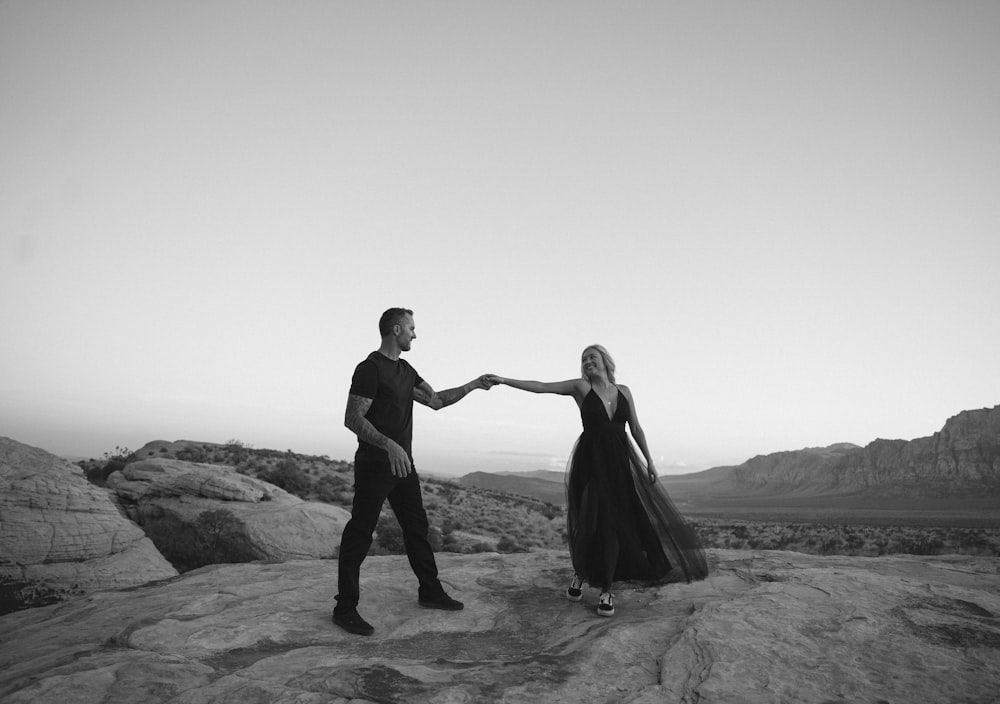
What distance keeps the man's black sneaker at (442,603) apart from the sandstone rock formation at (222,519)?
27.6 feet

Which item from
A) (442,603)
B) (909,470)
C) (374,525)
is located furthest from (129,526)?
(909,470)

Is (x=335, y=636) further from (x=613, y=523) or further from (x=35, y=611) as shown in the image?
(x=35, y=611)

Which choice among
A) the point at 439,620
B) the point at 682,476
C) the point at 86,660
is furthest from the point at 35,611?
the point at 682,476

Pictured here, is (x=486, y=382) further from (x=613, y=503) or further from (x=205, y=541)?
(x=205, y=541)

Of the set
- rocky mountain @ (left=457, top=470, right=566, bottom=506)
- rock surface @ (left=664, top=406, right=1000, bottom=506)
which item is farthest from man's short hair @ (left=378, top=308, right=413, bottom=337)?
rocky mountain @ (left=457, top=470, right=566, bottom=506)

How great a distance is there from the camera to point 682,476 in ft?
525

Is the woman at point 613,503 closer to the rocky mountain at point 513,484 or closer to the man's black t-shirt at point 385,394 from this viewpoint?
the man's black t-shirt at point 385,394

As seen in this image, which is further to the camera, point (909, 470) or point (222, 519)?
point (909, 470)

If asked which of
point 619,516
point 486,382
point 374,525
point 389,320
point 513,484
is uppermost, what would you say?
point 389,320

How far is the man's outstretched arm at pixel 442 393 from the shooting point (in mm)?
5289

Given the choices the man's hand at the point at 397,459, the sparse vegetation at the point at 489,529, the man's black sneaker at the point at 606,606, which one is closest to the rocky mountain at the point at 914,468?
the sparse vegetation at the point at 489,529

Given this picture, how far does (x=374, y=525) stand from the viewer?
461 centimetres

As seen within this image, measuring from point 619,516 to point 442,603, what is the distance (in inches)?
71.1

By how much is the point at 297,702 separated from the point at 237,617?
197 cm
